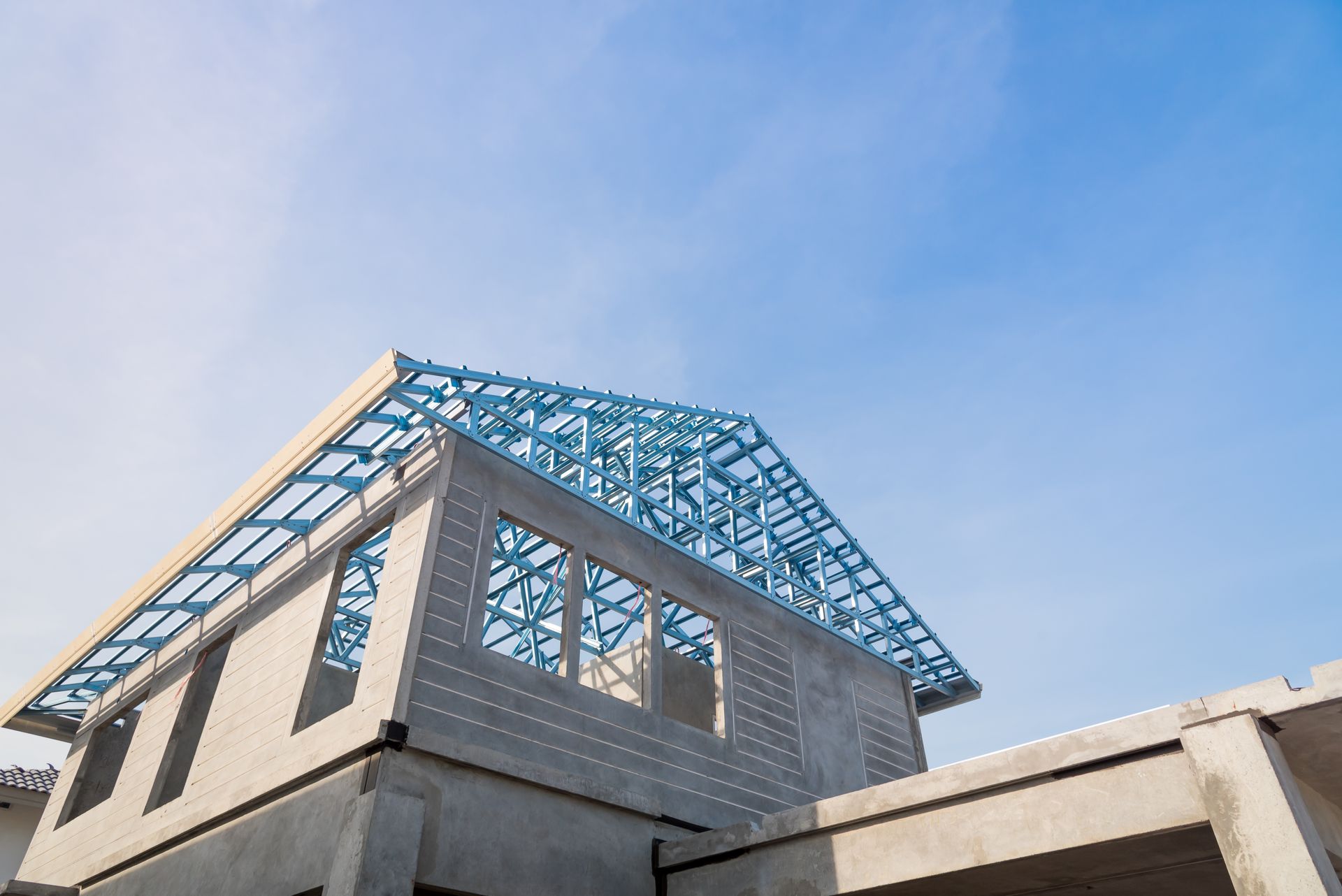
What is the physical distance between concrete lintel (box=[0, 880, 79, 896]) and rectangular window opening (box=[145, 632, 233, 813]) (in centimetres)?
166

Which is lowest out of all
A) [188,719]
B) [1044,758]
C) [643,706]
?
[1044,758]

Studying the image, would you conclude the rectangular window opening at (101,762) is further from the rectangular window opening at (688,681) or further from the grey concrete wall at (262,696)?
the rectangular window opening at (688,681)

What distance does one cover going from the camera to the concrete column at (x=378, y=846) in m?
8.19

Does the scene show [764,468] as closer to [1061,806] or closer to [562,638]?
[562,638]

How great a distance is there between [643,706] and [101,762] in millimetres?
11958

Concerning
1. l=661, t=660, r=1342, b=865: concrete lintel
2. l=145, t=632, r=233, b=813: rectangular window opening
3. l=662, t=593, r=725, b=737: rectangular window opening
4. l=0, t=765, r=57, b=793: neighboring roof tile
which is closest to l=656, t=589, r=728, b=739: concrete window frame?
l=662, t=593, r=725, b=737: rectangular window opening

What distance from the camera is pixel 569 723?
35.3 feet

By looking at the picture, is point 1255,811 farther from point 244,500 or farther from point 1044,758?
point 244,500

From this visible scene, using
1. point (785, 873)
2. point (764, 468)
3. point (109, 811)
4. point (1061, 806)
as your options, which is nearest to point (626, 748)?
point (785, 873)

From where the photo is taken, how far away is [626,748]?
37.0ft

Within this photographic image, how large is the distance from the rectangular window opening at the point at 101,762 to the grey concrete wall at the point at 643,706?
9.16 m

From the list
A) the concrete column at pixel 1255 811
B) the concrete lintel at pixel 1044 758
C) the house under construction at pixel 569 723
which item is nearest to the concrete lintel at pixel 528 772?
the house under construction at pixel 569 723

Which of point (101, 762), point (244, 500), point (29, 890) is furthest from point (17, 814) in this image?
point (244, 500)

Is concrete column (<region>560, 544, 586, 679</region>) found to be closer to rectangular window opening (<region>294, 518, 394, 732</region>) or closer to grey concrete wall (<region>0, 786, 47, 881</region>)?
rectangular window opening (<region>294, 518, 394, 732</region>)
